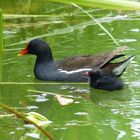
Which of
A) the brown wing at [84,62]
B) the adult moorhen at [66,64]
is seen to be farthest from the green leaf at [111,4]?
the brown wing at [84,62]

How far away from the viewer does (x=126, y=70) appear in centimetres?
928

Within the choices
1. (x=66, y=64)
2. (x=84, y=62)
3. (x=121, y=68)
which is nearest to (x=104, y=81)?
(x=121, y=68)

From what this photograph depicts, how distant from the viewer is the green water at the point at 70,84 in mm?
6602

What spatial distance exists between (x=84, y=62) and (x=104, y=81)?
0.57m

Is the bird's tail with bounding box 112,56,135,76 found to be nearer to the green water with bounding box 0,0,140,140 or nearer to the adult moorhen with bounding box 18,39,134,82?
the adult moorhen with bounding box 18,39,134,82

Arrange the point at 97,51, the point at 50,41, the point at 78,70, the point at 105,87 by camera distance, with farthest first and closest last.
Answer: the point at 50,41
the point at 97,51
the point at 78,70
the point at 105,87

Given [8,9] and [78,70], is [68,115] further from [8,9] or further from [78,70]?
[8,9]

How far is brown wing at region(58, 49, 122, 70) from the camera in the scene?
8.88 metres

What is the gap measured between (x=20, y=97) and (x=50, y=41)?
102 inches

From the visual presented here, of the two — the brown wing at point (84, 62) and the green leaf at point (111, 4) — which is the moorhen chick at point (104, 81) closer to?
the brown wing at point (84, 62)

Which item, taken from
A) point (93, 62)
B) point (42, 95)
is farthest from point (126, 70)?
point (42, 95)

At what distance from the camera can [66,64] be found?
911 cm

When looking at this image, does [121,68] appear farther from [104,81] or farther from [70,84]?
[70,84]

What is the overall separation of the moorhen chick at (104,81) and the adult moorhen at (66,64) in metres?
0.08
